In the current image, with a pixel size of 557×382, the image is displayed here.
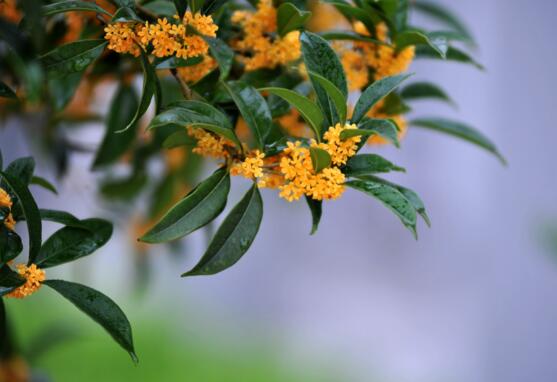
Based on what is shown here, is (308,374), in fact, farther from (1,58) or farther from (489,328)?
(1,58)

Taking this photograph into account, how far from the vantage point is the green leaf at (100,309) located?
1.82 feet

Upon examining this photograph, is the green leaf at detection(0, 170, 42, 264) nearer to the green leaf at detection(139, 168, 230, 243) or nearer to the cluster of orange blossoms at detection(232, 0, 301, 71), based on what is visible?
the green leaf at detection(139, 168, 230, 243)

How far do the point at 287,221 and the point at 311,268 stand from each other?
0.22m

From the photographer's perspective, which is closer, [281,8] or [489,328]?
[281,8]

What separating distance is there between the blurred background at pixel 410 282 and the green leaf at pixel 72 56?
5.80 feet

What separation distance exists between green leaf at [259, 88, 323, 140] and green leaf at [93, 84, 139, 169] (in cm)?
39

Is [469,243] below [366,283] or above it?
above

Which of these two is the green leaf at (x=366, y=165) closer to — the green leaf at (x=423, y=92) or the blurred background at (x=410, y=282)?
the green leaf at (x=423, y=92)

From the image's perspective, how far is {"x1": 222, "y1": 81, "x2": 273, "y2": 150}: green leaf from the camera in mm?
598

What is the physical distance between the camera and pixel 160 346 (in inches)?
98.7

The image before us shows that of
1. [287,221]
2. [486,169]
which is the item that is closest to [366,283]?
[287,221]

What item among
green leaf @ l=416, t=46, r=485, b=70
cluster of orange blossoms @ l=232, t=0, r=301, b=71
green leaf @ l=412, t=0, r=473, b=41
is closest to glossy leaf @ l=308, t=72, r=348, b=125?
cluster of orange blossoms @ l=232, t=0, r=301, b=71

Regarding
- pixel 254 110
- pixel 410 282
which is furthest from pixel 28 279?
pixel 410 282

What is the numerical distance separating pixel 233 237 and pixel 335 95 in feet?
0.47
